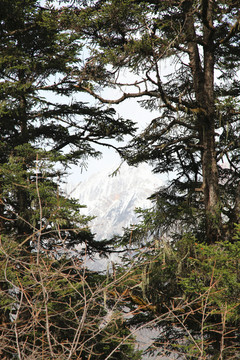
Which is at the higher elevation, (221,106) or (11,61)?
(11,61)

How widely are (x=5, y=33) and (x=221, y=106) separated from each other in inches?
282

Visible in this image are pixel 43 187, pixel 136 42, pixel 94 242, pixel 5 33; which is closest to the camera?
pixel 136 42

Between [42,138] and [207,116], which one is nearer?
[207,116]

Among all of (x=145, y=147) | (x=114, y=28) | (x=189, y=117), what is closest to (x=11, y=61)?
(x=114, y=28)

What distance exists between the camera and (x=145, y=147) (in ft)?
33.4

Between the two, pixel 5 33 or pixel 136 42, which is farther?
pixel 5 33

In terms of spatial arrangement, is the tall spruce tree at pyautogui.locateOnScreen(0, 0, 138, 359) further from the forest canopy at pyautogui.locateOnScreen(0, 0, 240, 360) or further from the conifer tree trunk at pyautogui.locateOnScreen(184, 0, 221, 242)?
the conifer tree trunk at pyautogui.locateOnScreen(184, 0, 221, 242)

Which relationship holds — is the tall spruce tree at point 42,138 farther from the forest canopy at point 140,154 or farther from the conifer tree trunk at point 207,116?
the conifer tree trunk at point 207,116

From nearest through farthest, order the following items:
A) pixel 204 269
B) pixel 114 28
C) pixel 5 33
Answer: pixel 204 269 < pixel 114 28 < pixel 5 33

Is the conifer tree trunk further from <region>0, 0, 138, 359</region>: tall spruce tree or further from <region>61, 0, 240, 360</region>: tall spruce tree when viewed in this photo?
<region>0, 0, 138, 359</region>: tall spruce tree

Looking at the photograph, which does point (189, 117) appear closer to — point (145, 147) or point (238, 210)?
point (145, 147)

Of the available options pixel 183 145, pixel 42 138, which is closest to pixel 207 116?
pixel 183 145

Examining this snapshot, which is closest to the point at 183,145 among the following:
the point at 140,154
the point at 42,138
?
the point at 140,154

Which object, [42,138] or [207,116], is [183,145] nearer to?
[207,116]
